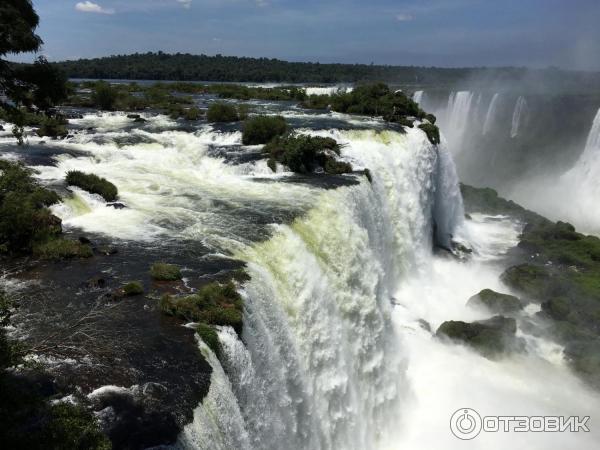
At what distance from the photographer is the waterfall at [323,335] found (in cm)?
1015

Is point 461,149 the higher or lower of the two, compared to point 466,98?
lower

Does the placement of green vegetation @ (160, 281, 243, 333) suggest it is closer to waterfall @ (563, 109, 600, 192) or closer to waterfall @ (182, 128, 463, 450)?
waterfall @ (182, 128, 463, 450)

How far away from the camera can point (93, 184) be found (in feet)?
54.4

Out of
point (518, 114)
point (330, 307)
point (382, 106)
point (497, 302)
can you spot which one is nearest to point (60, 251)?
point (330, 307)

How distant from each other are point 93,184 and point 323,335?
9.91 meters

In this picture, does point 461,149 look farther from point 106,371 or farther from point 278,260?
point 106,371

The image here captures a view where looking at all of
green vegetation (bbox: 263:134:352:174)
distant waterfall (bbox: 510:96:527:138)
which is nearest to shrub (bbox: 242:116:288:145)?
green vegetation (bbox: 263:134:352:174)

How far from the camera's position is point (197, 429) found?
735 cm

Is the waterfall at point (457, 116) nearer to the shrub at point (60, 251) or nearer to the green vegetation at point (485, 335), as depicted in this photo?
the green vegetation at point (485, 335)

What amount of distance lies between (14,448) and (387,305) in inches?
585

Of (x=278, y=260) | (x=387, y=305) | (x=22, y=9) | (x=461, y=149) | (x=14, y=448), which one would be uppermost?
(x=22, y=9)

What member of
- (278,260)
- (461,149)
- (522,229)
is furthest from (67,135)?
(461,149)

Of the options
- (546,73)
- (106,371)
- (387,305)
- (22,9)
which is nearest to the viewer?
(22,9)

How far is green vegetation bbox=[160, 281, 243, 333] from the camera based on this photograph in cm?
965
